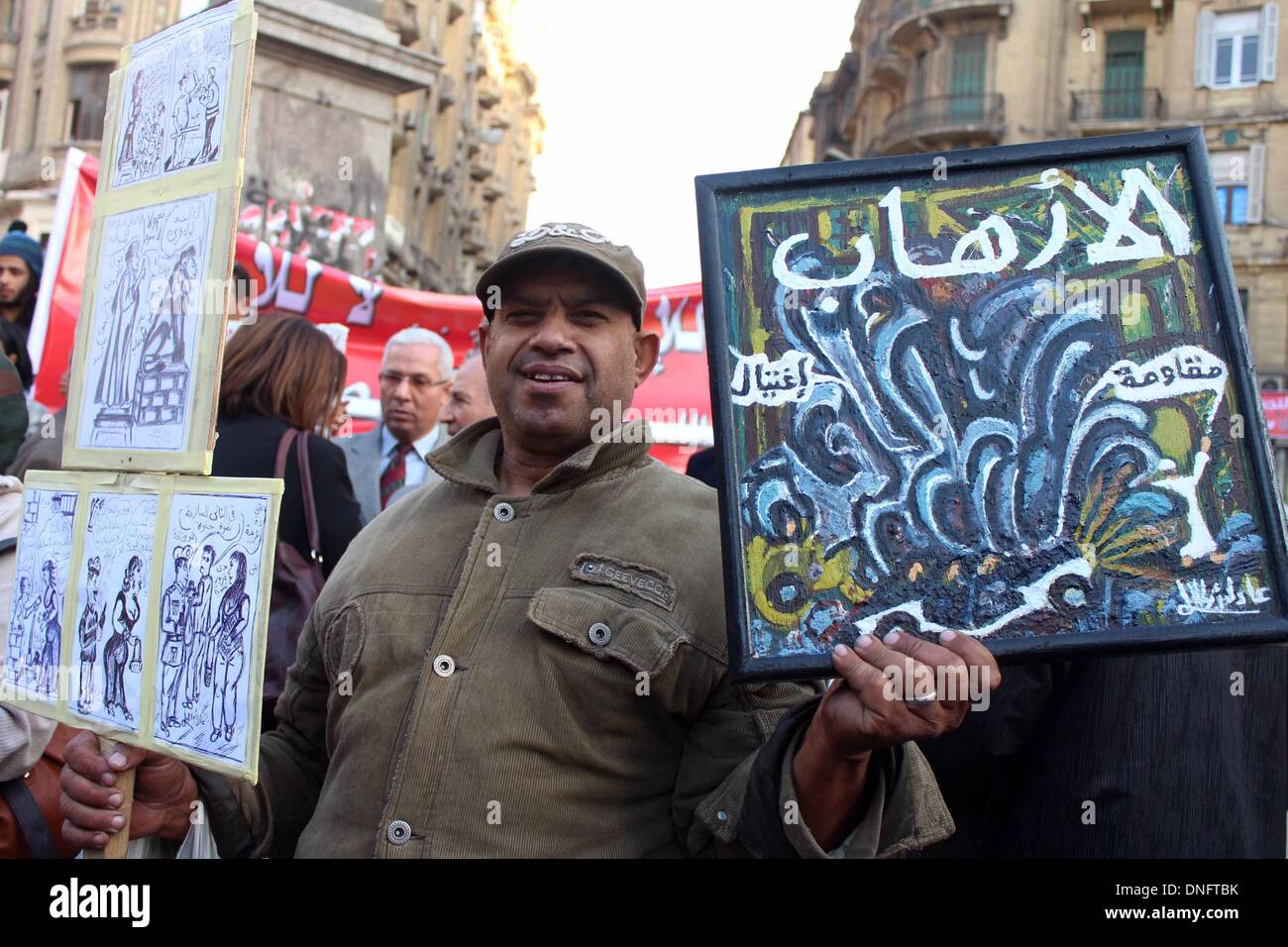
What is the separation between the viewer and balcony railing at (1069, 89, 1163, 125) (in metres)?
31.4

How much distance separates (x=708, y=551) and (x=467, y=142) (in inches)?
1617

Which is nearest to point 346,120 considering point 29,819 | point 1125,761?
point 29,819

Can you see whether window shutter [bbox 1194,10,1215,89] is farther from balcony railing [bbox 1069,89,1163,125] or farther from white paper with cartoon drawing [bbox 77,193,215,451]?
white paper with cartoon drawing [bbox 77,193,215,451]

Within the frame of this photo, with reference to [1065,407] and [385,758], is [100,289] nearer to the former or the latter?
[385,758]

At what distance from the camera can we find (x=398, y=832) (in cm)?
213

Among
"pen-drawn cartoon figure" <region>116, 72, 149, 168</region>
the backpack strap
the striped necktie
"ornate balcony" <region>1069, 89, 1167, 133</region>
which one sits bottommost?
the backpack strap

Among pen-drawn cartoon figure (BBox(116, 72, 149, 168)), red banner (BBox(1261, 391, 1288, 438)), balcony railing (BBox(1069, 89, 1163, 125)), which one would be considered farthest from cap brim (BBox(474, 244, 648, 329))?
balcony railing (BBox(1069, 89, 1163, 125))

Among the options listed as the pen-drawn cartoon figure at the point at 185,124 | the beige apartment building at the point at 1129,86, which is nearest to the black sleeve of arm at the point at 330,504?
the pen-drawn cartoon figure at the point at 185,124

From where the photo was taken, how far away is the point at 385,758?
223 cm

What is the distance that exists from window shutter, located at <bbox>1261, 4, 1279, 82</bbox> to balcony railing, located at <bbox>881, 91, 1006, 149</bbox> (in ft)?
20.5

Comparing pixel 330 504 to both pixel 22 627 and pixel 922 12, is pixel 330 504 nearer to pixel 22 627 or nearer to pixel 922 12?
pixel 22 627

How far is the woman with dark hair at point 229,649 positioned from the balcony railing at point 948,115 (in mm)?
32904

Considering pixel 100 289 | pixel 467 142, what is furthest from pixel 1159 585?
pixel 467 142

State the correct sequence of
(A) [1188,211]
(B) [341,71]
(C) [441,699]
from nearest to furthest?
1. (A) [1188,211]
2. (C) [441,699]
3. (B) [341,71]
